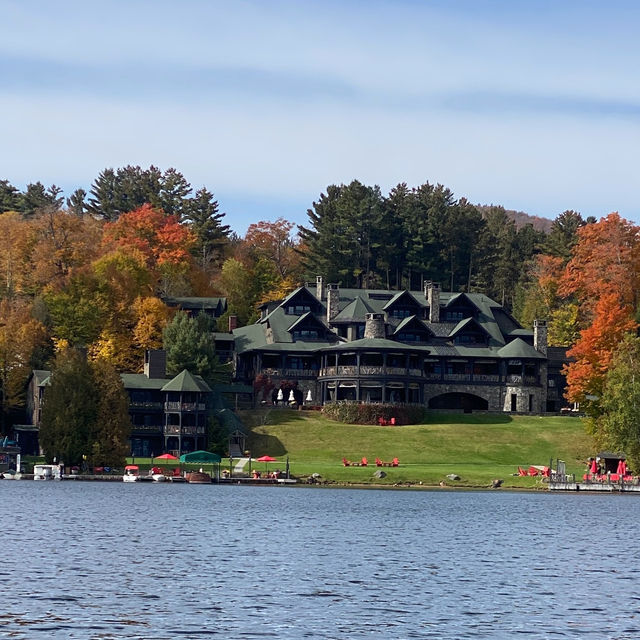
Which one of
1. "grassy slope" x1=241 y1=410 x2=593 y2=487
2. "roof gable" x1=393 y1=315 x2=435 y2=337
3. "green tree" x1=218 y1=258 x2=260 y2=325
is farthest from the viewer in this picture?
"green tree" x1=218 y1=258 x2=260 y2=325

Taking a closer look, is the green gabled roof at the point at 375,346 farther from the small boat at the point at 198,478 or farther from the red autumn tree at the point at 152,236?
the red autumn tree at the point at 152,236

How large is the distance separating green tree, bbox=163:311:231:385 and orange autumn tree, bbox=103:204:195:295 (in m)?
23.9

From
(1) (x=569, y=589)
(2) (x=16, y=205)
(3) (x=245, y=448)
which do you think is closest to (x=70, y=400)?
(3) (x=245, y=448)

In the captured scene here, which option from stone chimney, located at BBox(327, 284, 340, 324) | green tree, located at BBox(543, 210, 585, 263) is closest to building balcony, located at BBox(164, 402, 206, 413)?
stone chimney, located at BBox(327, 284, 340, 324)

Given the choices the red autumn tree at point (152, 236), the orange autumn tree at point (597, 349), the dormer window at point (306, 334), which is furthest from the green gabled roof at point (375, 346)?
the red autumn tree at point (152, 236)

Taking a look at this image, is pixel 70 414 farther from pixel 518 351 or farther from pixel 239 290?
pixel 239 290

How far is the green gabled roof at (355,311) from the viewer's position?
4843 inches

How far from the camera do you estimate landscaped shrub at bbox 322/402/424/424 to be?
110m

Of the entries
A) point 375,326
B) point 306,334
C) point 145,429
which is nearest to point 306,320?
point 306,334

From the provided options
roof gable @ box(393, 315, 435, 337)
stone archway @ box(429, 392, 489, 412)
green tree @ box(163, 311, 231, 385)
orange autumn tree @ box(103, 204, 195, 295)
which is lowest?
stone archway @ box(429, 392, 489, 412)

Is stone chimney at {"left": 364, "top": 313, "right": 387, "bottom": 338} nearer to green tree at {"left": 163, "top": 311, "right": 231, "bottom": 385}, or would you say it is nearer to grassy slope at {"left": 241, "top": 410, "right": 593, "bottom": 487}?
grassy slope at {"left": 241, "top": 410, "right": 593, "bottom": 487}

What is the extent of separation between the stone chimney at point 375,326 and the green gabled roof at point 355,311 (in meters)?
3.03

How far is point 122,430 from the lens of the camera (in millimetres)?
93750

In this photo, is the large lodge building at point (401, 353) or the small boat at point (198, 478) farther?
the large lodge building at point (401, 353)
